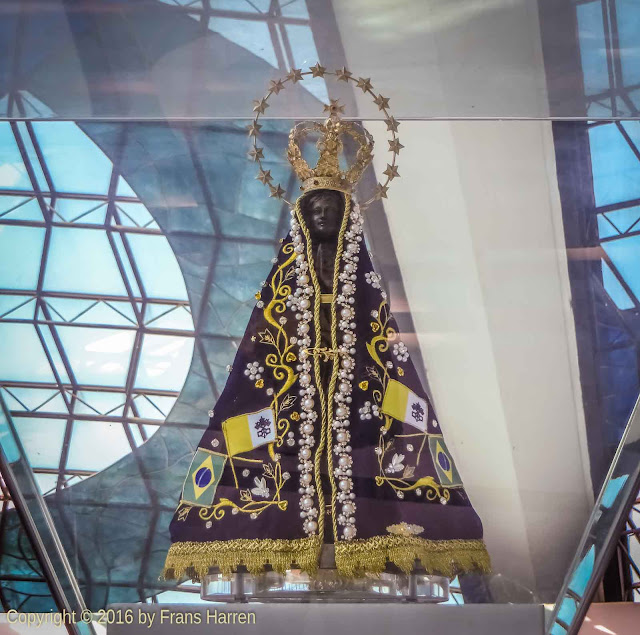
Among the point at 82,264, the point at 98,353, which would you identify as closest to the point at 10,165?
the point at 82,264

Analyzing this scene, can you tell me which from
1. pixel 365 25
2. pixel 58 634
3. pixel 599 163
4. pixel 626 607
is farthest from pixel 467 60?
pixel 58 634

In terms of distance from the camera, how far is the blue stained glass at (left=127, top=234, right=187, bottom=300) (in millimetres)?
3908

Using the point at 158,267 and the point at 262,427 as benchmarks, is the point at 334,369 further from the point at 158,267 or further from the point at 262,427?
the point at 158,267

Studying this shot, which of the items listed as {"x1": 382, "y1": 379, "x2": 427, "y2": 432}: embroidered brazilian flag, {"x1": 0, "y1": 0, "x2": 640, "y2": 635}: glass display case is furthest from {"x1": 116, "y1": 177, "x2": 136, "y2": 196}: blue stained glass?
{"x1": 382, "y1": 379, "x2": 427, "y2": 432}: embroidered brazilian flag

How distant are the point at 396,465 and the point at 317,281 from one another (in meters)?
0.66

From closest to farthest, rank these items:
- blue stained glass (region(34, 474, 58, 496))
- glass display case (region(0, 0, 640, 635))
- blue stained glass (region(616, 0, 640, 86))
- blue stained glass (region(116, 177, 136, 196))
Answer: glass display case (region(0, 0, 640, 635)) < blue stained glass (region(616, 0, 640, 86)) < blue stained glass (region(34, 474, 58, 496)) < blue stained glass (region(116, 177, 136, 196))

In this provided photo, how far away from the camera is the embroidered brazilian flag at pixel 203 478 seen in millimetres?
3141

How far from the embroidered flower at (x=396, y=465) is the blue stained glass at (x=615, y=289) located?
3.98ft

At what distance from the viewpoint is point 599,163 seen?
12.8 ft

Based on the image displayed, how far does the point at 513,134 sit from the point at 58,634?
2.44 metres

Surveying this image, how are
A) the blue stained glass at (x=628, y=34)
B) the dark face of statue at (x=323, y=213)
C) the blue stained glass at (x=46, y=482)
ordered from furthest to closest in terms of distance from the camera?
the blue stained glass at (x=46, y=482) < the blue stained glass at (x=628, y=34) < the dark face of statue at (x=323, y=213)

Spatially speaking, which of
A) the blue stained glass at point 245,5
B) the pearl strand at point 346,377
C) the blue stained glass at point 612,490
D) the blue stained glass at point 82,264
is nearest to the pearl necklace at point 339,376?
the pearl strand at point 346,377

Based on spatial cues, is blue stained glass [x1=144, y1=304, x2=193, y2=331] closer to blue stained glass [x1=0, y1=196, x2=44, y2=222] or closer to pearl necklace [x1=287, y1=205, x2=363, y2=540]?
blue stained glass [x1=0, y1=196, x2=44, y2=222]

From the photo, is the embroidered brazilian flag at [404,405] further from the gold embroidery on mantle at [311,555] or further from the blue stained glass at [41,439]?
the blue stained glass at [41,439]
